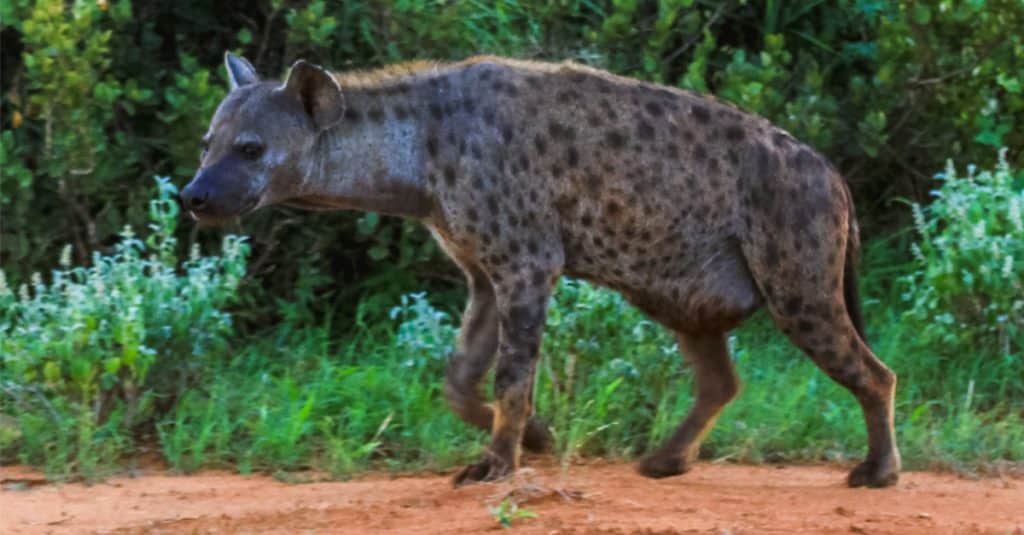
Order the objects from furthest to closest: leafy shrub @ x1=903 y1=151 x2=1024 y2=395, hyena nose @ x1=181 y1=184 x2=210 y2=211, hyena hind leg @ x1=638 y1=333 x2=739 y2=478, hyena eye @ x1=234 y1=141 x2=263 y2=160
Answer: leafy shrub @ x1=903 y1=151 x2=1024 y2=395
hyena hind leg @ x1=638 y1=333 x2=739 y2=478
hyena eye @ x1=234 y1=141 x2=263 y2=160
hyena nose @ x1=181 y1=184 x2=210 y2=211

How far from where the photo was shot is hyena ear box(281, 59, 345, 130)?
16.4 feet

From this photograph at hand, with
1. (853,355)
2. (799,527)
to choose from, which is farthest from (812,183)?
(799,527)

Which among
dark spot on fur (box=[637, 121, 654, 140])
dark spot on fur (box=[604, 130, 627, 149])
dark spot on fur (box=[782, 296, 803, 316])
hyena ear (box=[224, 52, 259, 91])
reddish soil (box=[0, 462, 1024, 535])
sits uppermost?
hyena ear (box=[224, 52, 259, 91])

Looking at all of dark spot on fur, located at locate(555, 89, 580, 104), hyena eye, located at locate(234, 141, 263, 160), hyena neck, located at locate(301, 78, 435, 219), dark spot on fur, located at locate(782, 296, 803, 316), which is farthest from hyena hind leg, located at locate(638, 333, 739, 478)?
hyena eye, located at locate(234, 141, 263, 160)

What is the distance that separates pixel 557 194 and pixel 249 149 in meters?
0.88

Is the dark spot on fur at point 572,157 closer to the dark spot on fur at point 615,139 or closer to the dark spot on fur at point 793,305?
the dark spot on fur at point 615,139

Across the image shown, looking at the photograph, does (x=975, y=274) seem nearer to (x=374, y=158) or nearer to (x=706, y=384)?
(x=706, y=384)

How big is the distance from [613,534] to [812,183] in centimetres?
137

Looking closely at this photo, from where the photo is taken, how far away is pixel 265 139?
16.3ft

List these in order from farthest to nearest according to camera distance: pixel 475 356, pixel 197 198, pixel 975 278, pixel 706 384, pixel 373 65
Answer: pixel 373 65 → pixel 975 278 → pixel 706 384 → pixel 475 356 → pixel 197 198

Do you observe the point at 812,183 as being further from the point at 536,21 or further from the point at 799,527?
the point at 536,21

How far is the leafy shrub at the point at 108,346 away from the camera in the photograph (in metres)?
5.45

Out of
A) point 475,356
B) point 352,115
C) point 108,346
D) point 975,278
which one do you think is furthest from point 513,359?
point 975,278

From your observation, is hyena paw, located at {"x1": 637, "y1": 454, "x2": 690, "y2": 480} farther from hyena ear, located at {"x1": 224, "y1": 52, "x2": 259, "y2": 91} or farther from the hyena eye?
hyena ear, located at {"x1": 224, "y1": 52, "x2": 259, "y2": 91}
